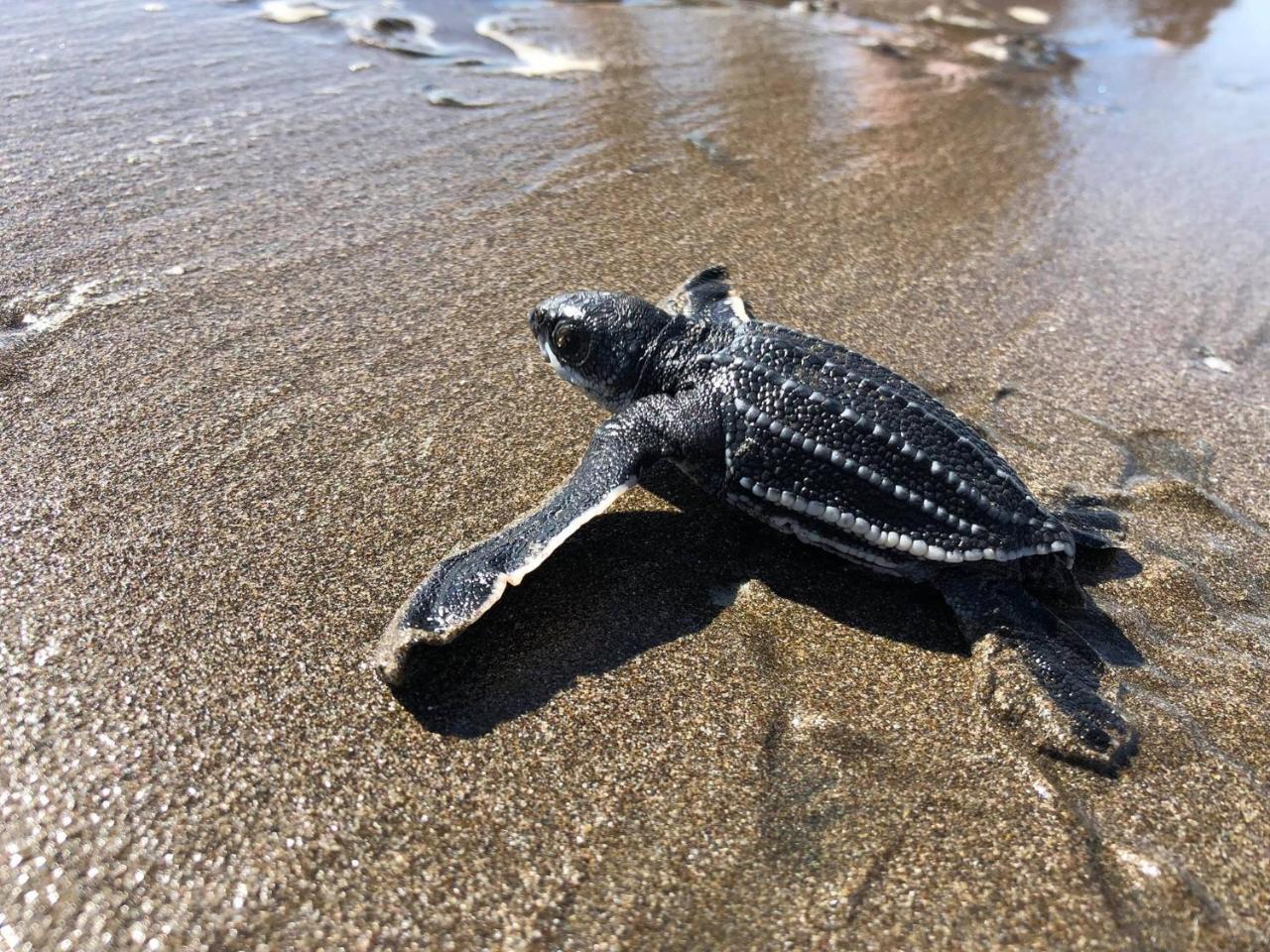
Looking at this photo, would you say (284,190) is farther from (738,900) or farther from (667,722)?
(738,900)

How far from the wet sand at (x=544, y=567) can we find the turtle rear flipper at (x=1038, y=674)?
53mm

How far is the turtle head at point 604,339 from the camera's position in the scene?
251cm

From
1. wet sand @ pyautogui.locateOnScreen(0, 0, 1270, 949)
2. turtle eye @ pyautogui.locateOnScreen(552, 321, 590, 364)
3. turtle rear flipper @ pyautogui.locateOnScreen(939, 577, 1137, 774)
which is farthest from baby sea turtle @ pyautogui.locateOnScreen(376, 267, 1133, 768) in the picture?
turtle eye @ pyautogui.locateOnScreen(552, 321, 590, 364)

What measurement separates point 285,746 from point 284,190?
2827 millimetres

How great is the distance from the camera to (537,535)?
2061mm

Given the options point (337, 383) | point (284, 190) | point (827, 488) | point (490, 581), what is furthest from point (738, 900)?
point (284, 190)

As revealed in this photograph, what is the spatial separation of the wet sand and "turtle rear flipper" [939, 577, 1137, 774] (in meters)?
0.05

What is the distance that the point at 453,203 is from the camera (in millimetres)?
3830

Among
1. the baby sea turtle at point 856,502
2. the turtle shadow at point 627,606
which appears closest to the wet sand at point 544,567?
the turtle shadow at point 627,606

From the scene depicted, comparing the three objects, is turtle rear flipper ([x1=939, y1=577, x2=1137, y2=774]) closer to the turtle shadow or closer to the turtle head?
the turtle shadow

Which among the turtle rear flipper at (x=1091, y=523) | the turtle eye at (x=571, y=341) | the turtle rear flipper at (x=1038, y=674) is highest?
the turtle eye at (x=571, y=341)

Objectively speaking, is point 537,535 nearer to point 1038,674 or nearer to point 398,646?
point 398,646

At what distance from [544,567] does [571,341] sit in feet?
2.40

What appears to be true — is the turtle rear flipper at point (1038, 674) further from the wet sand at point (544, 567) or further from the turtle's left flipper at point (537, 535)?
the turtle's left flipper at point (537, 535)
